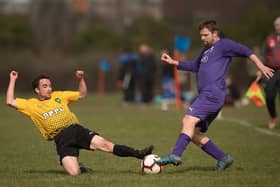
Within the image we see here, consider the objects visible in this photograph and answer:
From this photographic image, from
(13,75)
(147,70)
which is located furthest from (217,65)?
(147,70)

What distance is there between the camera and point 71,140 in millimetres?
→ 9945

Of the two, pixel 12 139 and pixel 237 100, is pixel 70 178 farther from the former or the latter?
pixel 237 100

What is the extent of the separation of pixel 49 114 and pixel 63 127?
0.78 feet

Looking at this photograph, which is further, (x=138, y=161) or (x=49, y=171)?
(x=138, y=161)

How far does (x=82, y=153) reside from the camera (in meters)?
12.6

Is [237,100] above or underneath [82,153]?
underneath

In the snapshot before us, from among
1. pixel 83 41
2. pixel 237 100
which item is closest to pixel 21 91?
pixel 83 41

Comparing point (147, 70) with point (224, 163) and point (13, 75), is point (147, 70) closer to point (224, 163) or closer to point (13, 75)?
point (224, 163)

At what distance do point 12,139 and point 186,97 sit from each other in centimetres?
1536

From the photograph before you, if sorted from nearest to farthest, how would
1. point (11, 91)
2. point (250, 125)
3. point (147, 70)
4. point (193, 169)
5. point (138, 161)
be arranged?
point (11, 91), point (193, 169), point (138, 161), point (250, 125), point (147, 70)

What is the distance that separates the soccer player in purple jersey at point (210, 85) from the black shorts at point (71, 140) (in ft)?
3.24

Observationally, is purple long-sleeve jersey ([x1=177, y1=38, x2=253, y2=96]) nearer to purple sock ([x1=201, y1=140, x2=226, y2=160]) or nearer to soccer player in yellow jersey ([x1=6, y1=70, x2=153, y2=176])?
purple sock ([x1=201, y1=140, x2=226, y2=160])

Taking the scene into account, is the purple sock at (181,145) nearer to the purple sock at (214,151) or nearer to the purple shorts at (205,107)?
the purple shorts at (205,107)

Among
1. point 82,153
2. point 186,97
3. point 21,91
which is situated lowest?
point 21,91
